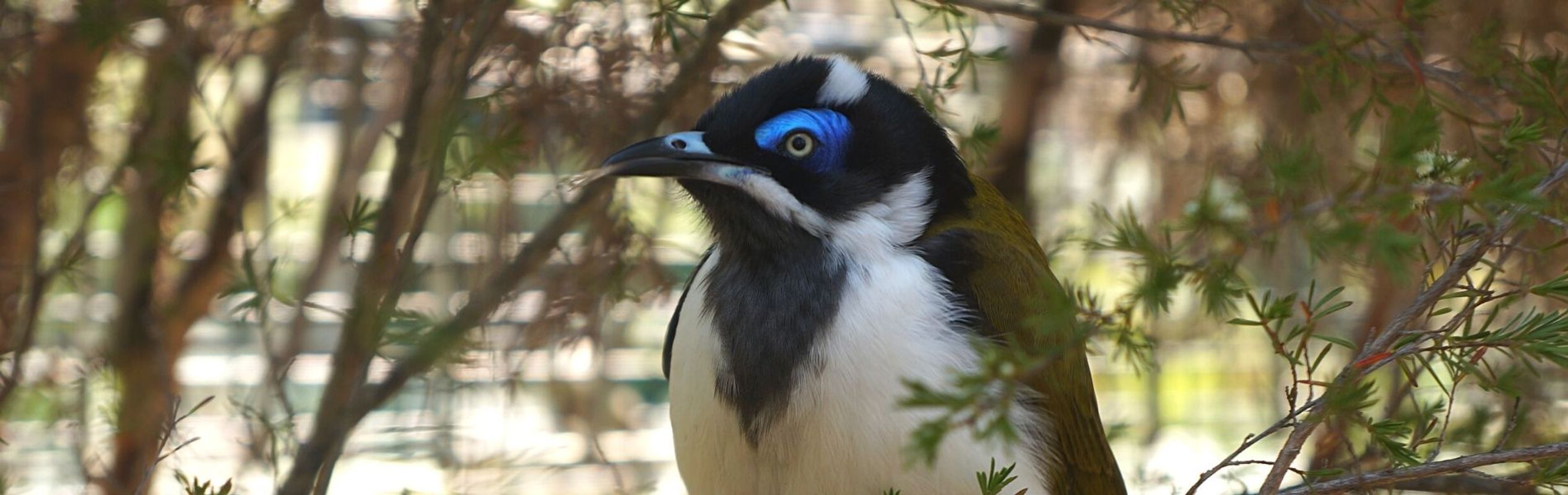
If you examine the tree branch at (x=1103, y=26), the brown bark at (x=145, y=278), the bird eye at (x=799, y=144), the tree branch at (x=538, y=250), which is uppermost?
the tree branch at (x=1103, y=26)

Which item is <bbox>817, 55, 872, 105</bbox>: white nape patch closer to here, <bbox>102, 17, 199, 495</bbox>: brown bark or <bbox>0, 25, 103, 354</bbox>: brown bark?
<bbox>102, 17, 199, 495</bbox>: brown bark

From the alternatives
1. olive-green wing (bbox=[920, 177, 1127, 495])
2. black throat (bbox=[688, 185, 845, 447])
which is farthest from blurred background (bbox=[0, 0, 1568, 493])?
black throat (bbox=[688, 185, 845, 447])

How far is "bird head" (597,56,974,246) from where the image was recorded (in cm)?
234

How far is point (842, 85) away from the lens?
246 cm

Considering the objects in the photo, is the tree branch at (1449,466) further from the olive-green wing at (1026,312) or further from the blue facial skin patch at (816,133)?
the blue facial skin patch at (816,133)

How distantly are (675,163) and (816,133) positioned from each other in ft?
0.86

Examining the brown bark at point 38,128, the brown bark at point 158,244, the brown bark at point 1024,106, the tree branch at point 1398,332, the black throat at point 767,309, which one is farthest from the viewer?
the brown bark at point 1024,106

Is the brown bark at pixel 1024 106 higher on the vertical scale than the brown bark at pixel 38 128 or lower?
higher

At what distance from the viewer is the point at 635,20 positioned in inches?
138

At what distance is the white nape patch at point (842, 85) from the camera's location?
2439 millimetres

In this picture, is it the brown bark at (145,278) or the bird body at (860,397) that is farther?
the brown bark at (145,278)

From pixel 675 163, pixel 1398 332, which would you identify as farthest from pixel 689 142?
pixel 1398 332

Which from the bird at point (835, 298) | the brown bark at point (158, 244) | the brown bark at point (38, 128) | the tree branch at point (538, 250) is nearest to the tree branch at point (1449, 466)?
the bird at point (835, 298)

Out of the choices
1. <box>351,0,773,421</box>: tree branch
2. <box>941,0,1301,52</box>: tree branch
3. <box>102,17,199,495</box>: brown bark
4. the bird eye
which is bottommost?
<box>102,17,199,495</box>: brown bark
